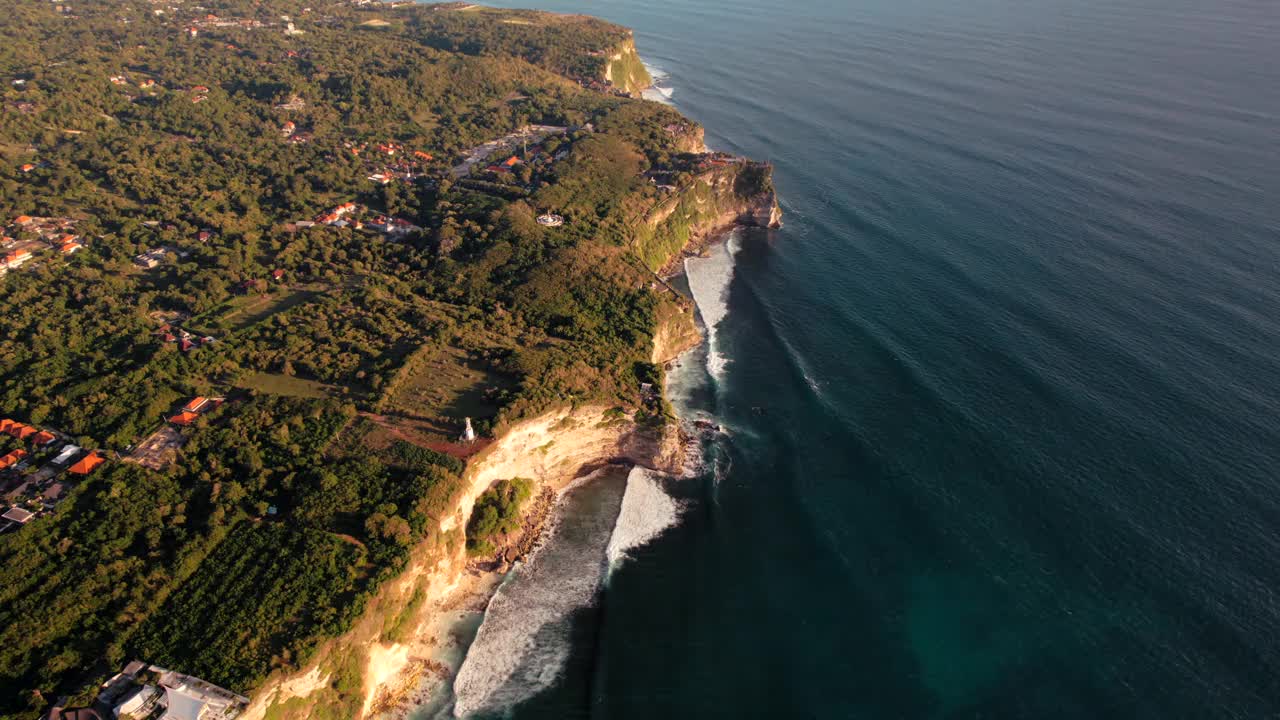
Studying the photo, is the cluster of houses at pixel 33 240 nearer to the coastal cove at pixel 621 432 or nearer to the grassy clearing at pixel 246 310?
the coastal cove at pixel 621 432

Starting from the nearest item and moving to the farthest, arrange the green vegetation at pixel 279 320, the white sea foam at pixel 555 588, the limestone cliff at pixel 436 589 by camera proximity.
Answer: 1. the limestone cliff at pixel 436 589
2. the green vegetation at pixel 279 320
3. the white sea foam at pixel 555 588

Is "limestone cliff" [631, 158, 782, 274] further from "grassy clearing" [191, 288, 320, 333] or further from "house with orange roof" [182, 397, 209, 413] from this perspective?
"house with orange roof" [182, 397, 209, 413]

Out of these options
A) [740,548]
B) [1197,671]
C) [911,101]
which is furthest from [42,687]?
[911,101]

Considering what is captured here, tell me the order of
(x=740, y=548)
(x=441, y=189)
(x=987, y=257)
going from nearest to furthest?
(x=740, y=548)
(x=987, y=257)
(x=441, y=189)

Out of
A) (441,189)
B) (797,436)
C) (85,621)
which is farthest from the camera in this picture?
(441,189)

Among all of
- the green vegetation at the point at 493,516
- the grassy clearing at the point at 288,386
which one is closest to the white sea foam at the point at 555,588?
the green vegetation at the point at 493,516

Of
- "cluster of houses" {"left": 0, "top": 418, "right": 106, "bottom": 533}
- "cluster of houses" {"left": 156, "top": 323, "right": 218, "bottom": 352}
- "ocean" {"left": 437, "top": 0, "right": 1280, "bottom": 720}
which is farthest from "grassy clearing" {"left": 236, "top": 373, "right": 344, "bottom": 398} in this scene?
"ocean" {"left": 437, "top": 0, "right": 1280, "bottom": 720}

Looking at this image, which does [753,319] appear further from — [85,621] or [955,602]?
[85,621]
